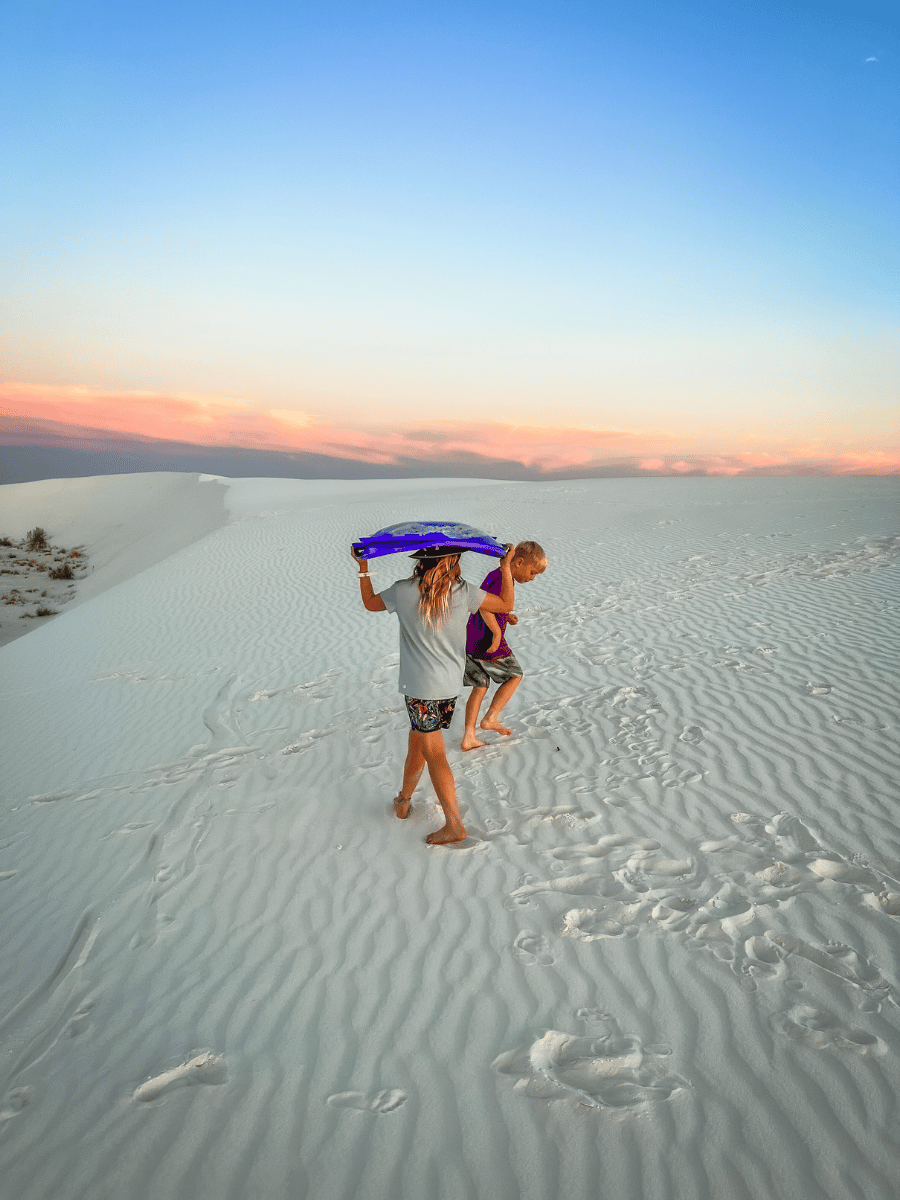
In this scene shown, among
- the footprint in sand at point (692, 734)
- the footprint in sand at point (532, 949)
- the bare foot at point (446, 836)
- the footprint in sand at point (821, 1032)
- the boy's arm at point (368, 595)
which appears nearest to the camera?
the footprint in sand at point (821, 1032)

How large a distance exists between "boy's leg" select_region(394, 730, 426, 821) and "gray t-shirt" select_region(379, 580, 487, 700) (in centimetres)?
48

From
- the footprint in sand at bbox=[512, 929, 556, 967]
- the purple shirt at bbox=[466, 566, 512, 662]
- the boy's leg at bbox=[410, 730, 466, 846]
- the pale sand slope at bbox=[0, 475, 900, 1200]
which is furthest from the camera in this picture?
the purple shirt at bbox=[466, 566, 512, 662]

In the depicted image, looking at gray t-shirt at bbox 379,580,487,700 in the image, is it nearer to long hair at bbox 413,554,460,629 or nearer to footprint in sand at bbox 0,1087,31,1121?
long hair at bbox 413,554,460,629

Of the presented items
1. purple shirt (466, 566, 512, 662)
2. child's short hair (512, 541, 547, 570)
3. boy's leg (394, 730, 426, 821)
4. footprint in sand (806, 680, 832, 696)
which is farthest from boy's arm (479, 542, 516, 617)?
footprint in sand (806, 680, 832, 696)

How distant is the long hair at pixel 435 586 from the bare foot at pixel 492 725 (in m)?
2.51

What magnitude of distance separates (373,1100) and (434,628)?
2172 mm

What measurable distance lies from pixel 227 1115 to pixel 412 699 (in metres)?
2.09

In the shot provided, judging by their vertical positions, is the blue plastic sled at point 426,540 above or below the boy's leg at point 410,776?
above

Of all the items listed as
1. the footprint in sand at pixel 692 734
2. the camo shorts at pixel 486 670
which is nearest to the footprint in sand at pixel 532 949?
the camo shorts at pixel 486 670

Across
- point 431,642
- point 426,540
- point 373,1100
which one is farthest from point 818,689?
point 373,1100

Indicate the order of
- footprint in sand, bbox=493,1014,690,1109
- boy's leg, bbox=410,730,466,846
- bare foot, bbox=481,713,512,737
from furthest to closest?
1. bare foot, bbox=481,713,512,737
2. boy's leg, bbox=410,730,466,846
3. footprint in sand, bbox=493,1014,690,1109

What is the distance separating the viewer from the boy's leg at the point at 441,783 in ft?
13.3

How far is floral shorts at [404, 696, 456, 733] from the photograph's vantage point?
3949 mm

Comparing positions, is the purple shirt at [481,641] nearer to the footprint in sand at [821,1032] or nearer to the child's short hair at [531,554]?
the child's short hair at [531,554]
